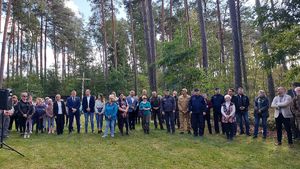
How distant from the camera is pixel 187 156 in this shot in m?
7.80

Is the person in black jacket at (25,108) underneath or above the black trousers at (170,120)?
above

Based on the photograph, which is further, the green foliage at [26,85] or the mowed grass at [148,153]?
the green foliage at [26,85]

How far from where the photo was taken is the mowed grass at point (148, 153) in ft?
23.4

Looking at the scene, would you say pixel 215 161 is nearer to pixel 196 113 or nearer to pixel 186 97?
pixel 196 113

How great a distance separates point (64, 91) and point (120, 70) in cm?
587

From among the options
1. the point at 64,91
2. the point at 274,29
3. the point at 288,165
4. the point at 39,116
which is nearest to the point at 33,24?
the point at 64,91

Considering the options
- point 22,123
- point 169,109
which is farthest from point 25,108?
point 169,109

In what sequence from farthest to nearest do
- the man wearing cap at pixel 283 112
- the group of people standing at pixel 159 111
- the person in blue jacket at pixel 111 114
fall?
1. the person in blue jacket at pixel 111 114
2. the group of people standing at pixel 159 111
3. the man wearing cap at pixel 283 112

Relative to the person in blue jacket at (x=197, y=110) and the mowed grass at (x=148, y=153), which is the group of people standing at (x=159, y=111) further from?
the mowed grass at (x=148, y=153)

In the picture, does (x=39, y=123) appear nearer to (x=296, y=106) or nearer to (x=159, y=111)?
(x=159, y=111)

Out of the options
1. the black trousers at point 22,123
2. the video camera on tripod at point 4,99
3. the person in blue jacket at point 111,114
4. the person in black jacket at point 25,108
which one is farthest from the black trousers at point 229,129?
the black trousers at point 22,123

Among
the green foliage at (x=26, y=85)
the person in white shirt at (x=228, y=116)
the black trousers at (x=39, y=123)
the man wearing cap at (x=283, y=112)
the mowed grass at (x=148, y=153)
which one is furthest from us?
the green foliage at (x=26, y=85)

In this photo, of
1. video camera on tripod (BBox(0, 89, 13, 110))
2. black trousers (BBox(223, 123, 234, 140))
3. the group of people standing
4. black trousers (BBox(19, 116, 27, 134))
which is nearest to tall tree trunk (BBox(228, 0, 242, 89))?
the group of people standing

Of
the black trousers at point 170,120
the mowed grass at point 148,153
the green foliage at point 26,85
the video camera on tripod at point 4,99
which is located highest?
the green foliage at point 26,85
